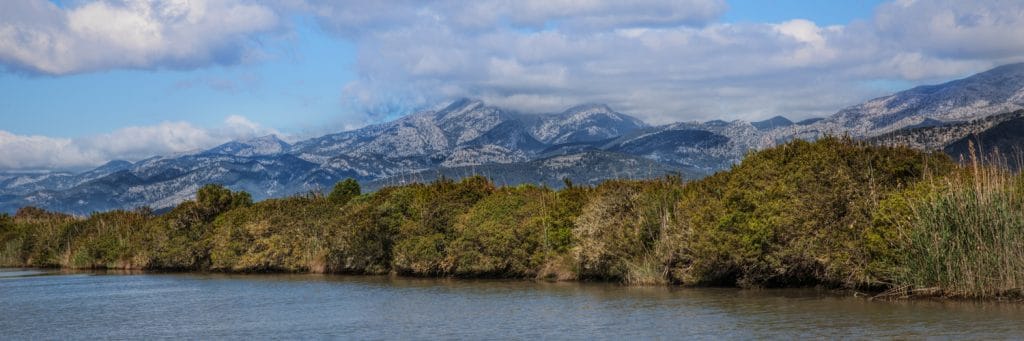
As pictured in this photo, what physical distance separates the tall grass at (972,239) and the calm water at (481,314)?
3.21 feet

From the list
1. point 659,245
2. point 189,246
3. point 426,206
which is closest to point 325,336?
point 659,245

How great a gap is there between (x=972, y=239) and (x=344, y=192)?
218 feet

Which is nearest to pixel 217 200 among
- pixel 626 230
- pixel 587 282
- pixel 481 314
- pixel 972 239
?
pixel 587 282

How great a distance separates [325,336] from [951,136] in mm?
130072

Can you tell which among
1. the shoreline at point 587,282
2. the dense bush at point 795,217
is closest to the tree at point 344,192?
the shoreline at point 587,282

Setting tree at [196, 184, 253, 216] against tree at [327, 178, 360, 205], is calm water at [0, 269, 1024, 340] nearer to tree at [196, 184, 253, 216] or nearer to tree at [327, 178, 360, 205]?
tree at [327, 178, 360, 205]

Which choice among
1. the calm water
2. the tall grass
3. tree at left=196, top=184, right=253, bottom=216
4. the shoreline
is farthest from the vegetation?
tree at left=196, top=184, right=253, bottom=216

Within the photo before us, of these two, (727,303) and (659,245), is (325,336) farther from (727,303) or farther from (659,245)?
(659,245)

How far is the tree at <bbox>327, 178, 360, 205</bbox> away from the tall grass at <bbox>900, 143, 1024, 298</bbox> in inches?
2201

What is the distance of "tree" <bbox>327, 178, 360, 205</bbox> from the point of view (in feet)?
274

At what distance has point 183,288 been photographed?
2495 inches

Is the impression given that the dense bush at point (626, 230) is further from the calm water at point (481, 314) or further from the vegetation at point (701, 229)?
the calm water at point (481, 314)

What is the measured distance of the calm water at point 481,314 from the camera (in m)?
30.9

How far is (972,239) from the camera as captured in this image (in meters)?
33.0
